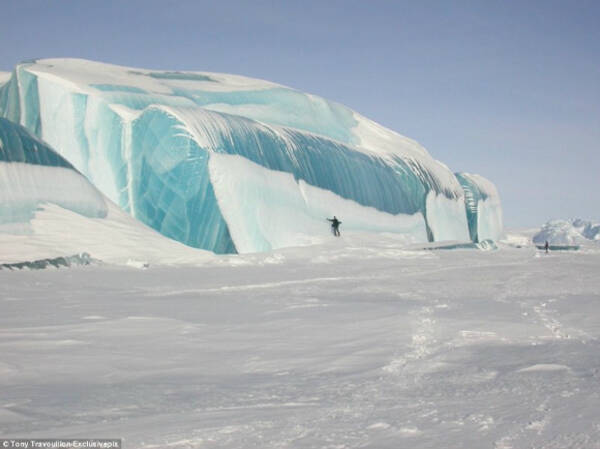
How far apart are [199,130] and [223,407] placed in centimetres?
1728

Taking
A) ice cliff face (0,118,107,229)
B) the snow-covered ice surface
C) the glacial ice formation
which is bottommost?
the glacial ice formation

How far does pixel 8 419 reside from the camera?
11.3ft

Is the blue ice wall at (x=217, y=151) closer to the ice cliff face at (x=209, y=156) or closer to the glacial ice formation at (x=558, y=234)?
the ice cliff face at (x=209, y=156)

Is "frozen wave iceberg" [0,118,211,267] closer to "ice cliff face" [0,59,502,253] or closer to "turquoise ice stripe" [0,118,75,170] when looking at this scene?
"turquoise ice stripe" [0,118,75,170]

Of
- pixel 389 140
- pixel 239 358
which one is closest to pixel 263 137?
pixel 389 140

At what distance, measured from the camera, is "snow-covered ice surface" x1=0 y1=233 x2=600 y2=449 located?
3.20 m

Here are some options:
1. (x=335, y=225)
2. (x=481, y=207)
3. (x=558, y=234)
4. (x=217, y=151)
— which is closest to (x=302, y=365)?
(x=217, y=151)

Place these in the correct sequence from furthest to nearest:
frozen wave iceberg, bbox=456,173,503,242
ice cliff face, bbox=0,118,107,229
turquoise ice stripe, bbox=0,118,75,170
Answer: frozen wave iceberg, bbox=456,173,503,242
turquoise ice stripe, bbox=0,118,75,170
ice cliff face, bbox=0,118,107,229

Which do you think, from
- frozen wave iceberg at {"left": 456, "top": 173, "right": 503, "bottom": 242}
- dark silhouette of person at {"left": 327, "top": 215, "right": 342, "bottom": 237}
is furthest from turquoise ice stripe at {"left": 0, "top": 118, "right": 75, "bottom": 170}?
frozen wave iceberg at {"left": 456, "top": 173, "right": 503, "bottom": 242}

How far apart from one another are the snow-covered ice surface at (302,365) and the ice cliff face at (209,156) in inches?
387

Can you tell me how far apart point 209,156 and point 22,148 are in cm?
521

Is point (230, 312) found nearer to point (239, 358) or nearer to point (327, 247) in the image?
point (239, 358)

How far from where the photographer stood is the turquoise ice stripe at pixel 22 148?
16219mm

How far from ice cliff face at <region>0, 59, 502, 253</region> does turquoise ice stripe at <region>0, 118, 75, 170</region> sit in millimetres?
3971
